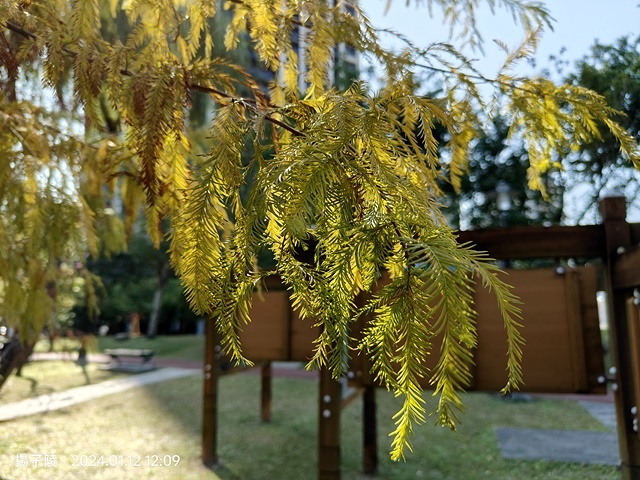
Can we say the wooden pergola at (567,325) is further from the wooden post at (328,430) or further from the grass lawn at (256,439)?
the grass lawn at (256,439)

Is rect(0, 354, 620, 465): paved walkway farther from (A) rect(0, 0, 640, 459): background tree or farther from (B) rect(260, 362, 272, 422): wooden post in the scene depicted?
(A) rect(0, 0, 640, 459): background tree

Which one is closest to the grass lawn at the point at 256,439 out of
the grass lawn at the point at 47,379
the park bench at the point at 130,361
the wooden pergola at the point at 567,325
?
the grass lawn at the point at 47,379

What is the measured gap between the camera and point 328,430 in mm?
3674

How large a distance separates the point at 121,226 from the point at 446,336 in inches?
150

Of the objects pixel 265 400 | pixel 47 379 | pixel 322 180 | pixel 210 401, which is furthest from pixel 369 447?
pixel 47 379

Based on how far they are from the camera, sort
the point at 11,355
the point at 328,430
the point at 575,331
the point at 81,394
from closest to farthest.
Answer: the point at 575,331, the point at 328,430, the point at 11,355, the point at 81,394

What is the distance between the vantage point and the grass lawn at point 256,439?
4.74 m

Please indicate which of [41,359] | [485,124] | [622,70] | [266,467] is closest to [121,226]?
[266,467]

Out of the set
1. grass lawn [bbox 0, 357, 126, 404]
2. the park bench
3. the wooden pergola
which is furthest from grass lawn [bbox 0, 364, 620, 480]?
the park bench

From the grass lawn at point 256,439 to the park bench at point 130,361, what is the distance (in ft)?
10.9

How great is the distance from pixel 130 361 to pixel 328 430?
10.9m

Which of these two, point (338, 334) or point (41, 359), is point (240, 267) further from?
point (41, 359)

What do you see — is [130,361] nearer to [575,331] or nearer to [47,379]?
[47,379]

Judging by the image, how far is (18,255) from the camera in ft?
10.4
